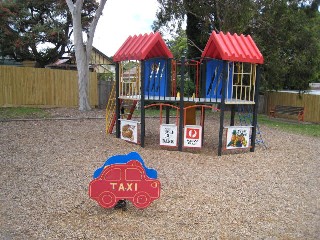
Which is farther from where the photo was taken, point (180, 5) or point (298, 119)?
point (298, 119)

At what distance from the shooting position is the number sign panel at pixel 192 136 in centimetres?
905

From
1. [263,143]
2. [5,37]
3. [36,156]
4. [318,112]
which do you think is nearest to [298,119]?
[318,112]

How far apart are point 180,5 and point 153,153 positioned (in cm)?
1207

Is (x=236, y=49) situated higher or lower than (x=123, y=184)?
higher

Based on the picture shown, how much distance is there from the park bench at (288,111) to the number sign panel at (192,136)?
14108 millimetres

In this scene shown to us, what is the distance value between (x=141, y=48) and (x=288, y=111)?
15.0 meters

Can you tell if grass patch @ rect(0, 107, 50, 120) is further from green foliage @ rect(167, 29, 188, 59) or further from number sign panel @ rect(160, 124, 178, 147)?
green foliage @ rect(167, 29, 188, 59)

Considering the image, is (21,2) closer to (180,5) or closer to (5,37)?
(5,37)

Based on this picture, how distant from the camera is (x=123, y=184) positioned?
493 cm

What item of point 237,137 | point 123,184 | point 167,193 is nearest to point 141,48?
point 237,137

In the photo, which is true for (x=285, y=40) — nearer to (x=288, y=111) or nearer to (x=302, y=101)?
(x=288, y=111)

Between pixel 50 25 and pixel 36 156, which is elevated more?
pixel 50 25

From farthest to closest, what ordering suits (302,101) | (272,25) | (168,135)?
(302,101) < (272,25) < (168,135)

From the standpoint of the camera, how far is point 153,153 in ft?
28.7
